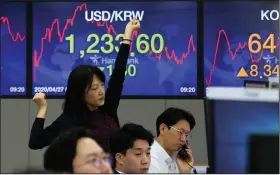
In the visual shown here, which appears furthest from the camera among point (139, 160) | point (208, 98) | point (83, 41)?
point (83, 41)

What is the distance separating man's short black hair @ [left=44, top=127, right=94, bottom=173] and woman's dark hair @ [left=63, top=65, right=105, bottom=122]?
2.39ft

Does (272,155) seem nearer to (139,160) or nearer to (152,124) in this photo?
(139,160)

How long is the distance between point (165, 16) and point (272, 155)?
7.83ft

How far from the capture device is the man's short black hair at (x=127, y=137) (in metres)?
2.22

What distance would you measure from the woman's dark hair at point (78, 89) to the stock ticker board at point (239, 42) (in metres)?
1.84

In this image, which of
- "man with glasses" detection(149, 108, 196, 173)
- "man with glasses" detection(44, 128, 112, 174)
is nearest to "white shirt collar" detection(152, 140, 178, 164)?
"man with glasses" detection(149, 108, 196, 173)

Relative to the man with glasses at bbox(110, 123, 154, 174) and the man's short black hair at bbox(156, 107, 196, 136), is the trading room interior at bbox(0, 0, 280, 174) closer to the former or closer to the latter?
the man's short black hair at bbox(156, 107, 196, 136)

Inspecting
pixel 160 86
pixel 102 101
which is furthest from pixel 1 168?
pixel 102 101

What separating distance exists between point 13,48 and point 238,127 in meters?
2.57

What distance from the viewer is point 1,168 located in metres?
4.23

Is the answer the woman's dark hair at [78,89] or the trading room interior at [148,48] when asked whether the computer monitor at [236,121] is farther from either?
the trading room interior at [148,48]

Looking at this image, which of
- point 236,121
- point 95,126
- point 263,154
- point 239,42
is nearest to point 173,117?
point 95,126

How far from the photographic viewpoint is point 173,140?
261cm

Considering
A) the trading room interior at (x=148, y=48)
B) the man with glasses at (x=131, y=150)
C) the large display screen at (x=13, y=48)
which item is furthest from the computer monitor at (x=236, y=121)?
the large display screen at (x=13, y=48)
